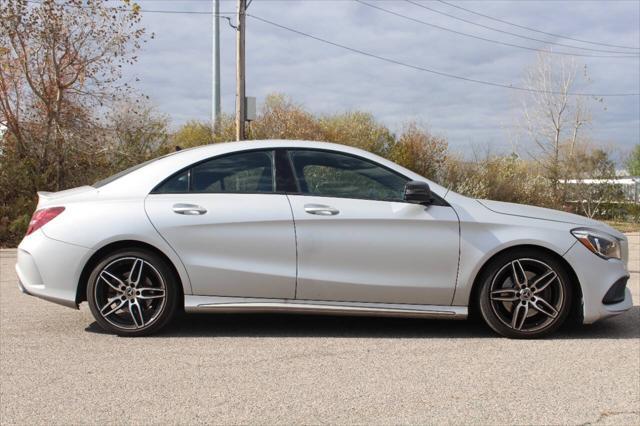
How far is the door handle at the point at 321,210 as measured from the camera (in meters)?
5.32

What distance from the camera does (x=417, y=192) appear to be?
17.2 feet

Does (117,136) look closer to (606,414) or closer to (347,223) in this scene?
(347,223)

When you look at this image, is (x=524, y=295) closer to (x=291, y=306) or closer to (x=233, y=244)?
(x=291, y=306)

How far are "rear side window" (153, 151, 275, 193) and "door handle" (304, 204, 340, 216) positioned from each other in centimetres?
36

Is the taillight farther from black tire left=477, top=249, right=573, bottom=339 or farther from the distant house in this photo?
the distant house

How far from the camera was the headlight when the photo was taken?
5.42 m

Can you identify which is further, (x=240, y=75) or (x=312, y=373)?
(x=240, y=75)

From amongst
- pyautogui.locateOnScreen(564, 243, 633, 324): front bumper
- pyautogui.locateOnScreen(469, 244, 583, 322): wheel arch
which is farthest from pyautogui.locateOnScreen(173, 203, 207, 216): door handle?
pyautogui.locateOnScreen(564, 243, 633, 324): front bumper

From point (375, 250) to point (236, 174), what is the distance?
132 centimetres

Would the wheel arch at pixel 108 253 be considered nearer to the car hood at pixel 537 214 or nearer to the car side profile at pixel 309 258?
the car side profile at pixel 309 258

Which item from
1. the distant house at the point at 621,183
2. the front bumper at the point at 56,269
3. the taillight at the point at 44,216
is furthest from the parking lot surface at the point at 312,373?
the distant house at the point at 621,183

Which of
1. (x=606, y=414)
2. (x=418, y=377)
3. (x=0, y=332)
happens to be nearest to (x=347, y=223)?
(x=418, y=377)

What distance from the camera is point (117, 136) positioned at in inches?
661

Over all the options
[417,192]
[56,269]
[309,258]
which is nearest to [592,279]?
[417,192]
